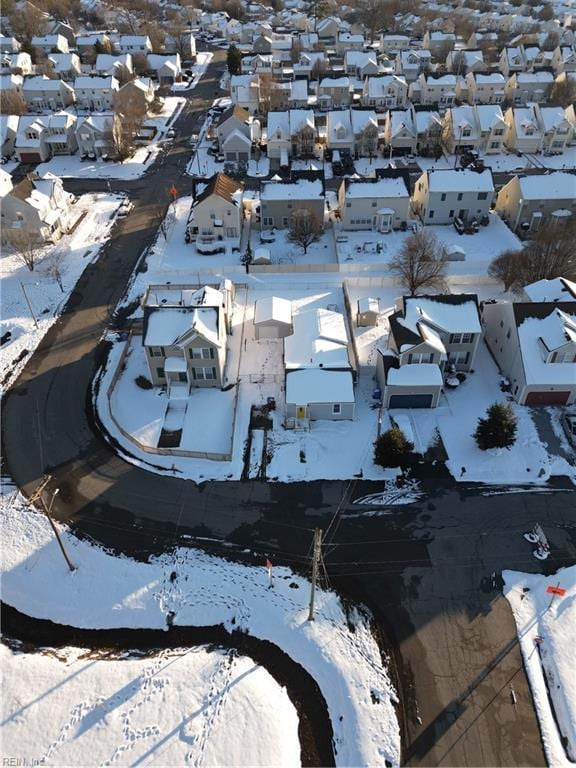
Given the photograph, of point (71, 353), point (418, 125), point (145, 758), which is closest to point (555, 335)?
point (145, 758)

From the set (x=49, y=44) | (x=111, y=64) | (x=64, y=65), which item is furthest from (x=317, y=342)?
(x=49, y=44)

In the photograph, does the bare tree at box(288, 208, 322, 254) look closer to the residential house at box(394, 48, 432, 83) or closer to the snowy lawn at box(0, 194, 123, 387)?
the snowy lawn at box(0, 194, 123, 387)

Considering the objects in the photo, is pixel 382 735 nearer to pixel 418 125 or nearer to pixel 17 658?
pixel 17 658

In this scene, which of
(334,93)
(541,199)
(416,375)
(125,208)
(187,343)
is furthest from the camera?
(334,93)

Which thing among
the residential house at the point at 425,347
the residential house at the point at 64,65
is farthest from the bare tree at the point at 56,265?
the residential house at the point at 64,65

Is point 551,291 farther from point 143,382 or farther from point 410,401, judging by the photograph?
point 143,382

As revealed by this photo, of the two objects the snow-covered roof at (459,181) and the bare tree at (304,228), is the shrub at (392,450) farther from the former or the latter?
the snow-covered roof at (459,181)

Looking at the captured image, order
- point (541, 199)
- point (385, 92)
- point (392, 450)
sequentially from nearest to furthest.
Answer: point (392, 450) < point (541, 199) < point (385, 92)
